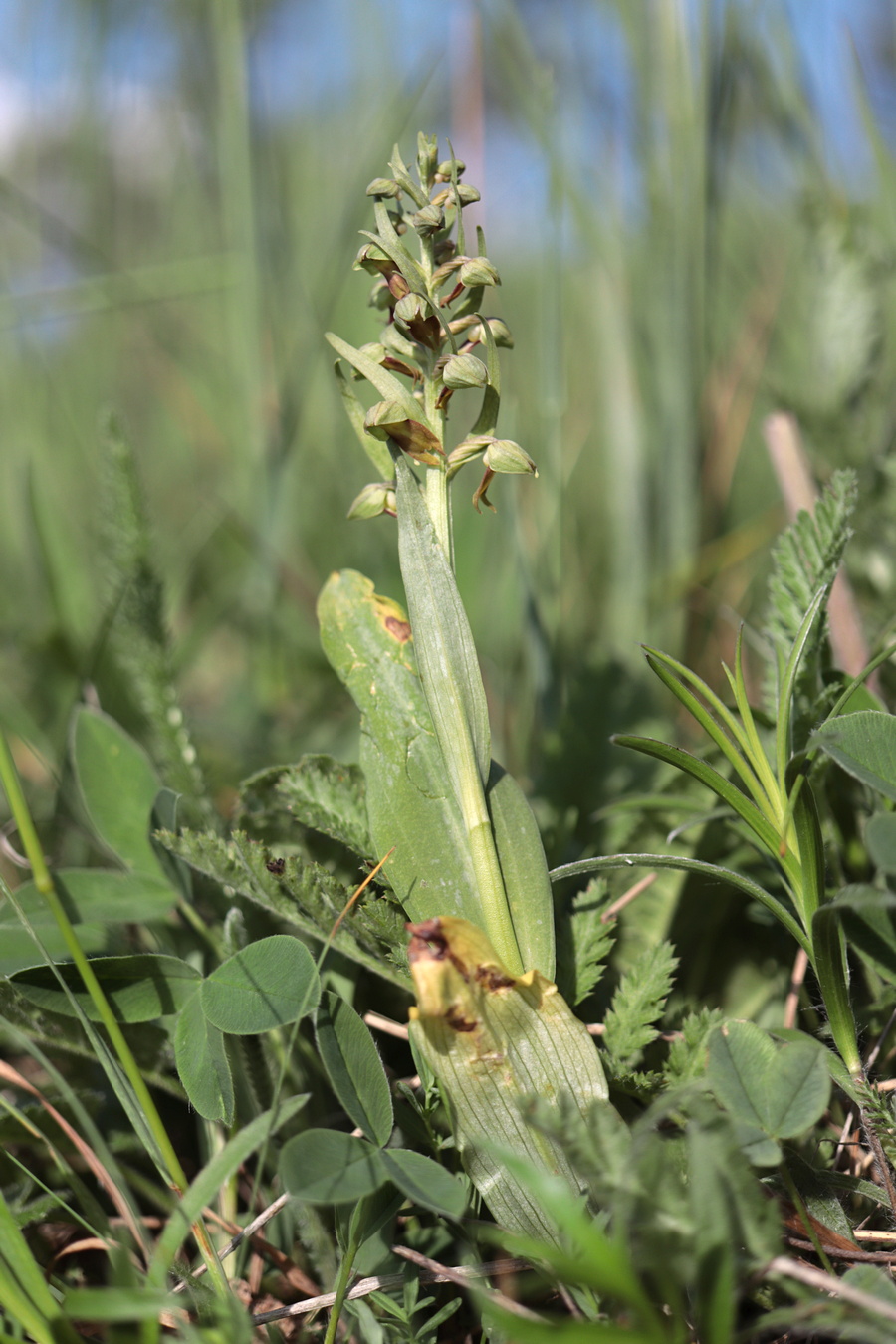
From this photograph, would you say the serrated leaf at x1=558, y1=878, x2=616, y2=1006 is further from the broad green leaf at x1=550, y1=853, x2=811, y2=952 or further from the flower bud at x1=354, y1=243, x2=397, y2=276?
the flower bud at x1=354, y1=243, x2=397, y2=276

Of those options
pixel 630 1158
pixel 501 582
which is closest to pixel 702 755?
pixel 630 1158

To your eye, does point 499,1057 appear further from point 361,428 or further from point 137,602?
point 137,602

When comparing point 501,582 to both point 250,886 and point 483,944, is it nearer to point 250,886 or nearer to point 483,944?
point 250,886

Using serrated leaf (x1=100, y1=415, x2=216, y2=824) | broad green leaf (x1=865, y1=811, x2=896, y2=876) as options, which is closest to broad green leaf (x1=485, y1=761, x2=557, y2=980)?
broad green leaf (x1=865, y1=811, x2=896, y2=876)

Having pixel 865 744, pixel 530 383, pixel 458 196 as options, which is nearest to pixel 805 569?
pixel 865 744

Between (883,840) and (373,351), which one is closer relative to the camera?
(883,840)

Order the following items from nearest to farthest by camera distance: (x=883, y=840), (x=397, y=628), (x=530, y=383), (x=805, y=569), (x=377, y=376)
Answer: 1. (x=883, y=840)
2. (x=377, y=376)
3. (x=397, y=628)
4. (x=805, y=569)
5. (x=530, y=383)
